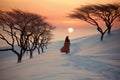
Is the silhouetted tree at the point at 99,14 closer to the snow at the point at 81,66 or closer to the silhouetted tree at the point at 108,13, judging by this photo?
the silhouetted tree at the point at 108,13

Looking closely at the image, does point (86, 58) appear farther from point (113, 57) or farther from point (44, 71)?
point (44, 71)

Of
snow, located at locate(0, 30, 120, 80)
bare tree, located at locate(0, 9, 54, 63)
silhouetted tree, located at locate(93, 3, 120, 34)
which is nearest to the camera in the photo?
snow, located at locate(0, 30, 120, 80)

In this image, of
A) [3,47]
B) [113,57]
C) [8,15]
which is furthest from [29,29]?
[113,57]

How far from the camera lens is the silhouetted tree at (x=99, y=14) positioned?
23.1ft

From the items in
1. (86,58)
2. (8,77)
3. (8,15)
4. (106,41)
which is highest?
(8,15)

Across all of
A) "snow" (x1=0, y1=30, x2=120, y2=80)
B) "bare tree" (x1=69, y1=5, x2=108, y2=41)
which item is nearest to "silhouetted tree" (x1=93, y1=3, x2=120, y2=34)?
"bare tree" (x1=69, y1=5, x2=108, y2=41)

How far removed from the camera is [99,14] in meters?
7.31

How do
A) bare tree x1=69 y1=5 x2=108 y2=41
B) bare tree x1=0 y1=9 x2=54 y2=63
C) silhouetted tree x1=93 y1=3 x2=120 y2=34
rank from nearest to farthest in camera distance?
1. silhouetted tree x1=93 y1=3 x2=120 y2=34
2. bare tree x1=69 y1=5 x2=108 y2=41
3. bare tree x1=0 y1=9 x2=54 y2=63

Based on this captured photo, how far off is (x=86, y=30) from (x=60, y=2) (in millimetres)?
1096

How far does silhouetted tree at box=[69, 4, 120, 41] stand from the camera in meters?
7.05

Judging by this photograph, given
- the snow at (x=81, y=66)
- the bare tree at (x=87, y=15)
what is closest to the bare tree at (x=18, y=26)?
the bare tree at (x=87, y=15)

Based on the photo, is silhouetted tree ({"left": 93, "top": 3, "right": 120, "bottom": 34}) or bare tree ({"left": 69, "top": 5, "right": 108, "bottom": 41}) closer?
silhouetted tree ({"left": 93, "top": 3, "right": 120, "bottom": 34})

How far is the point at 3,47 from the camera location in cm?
960

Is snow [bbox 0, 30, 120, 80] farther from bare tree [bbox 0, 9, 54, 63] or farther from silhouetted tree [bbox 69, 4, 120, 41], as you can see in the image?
bare tree [bbox 0, 9, 54, 63]
